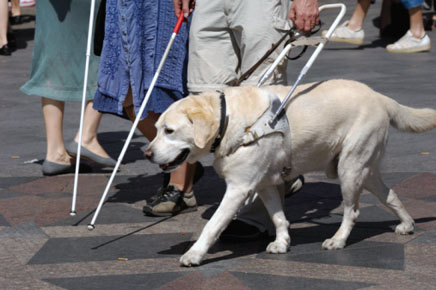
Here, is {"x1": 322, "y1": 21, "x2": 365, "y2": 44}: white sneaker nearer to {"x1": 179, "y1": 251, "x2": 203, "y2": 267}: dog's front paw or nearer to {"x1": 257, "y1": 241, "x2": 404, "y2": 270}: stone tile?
{"x1": 257, "y1": 241, "x2": 404, "y2": 270}: stone tile

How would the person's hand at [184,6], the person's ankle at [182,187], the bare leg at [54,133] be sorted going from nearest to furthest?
the person's hand at [184,6], the person's ankle at [182,187], the bare leg at [54,133]

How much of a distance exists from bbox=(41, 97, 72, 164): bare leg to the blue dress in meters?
1.27

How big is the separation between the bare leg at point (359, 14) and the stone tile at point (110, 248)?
31.1 feet

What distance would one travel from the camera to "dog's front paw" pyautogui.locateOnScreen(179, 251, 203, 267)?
4.58 m

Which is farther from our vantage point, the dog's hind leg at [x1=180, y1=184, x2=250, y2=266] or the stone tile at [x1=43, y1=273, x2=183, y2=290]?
the dog's hind leg at [x1=180, y1=184, x2=250, y2=266]

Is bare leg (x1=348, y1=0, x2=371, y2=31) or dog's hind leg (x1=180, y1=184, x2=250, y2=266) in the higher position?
dog's hind leg (x1=180, y1=184, x2=250, y2=266)

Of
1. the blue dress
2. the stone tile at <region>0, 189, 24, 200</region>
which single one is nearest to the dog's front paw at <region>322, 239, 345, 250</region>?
the blue dress

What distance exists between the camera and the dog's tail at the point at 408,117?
16.4 ft

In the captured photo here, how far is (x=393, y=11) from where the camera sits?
14.8m

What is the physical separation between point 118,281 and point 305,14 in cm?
180

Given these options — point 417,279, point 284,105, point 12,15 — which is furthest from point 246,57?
point 12,15

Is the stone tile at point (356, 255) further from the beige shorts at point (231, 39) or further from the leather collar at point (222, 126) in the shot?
the beige shorts at point (231, 39)

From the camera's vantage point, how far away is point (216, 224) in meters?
4.61

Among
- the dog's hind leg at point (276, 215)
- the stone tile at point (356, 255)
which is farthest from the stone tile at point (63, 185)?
the stone tile at point (356, 255)
